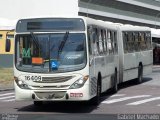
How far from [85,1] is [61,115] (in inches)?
2551

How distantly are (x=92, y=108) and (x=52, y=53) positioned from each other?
2527mm

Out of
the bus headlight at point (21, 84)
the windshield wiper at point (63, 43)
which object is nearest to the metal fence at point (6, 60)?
the bus headlight at point (21, 84)

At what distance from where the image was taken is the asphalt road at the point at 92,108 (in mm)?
15250

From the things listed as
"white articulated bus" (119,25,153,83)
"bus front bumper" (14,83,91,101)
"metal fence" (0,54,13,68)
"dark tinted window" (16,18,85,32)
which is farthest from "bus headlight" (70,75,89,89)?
"metal fence" (0,54,13,68)

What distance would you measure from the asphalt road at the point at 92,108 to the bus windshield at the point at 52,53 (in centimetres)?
133

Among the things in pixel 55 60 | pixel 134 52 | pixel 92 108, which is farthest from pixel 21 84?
pixel 134 52

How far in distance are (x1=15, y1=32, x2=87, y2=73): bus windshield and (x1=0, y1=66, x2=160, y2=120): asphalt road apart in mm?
1327

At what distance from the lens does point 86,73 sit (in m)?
16.2

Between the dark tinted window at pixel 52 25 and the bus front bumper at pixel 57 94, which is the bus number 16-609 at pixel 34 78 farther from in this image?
the dark tinted window at pixel 52 25

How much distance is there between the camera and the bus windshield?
16.1 metres

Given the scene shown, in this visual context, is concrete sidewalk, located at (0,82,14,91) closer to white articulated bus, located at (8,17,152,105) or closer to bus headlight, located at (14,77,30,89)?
white articulated bus, located at (8,17,152,105)

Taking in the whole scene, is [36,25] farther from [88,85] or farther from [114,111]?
[114,111]

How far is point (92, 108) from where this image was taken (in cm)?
1762

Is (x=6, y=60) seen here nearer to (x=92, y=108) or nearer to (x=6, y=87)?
(x=6, y=87)
